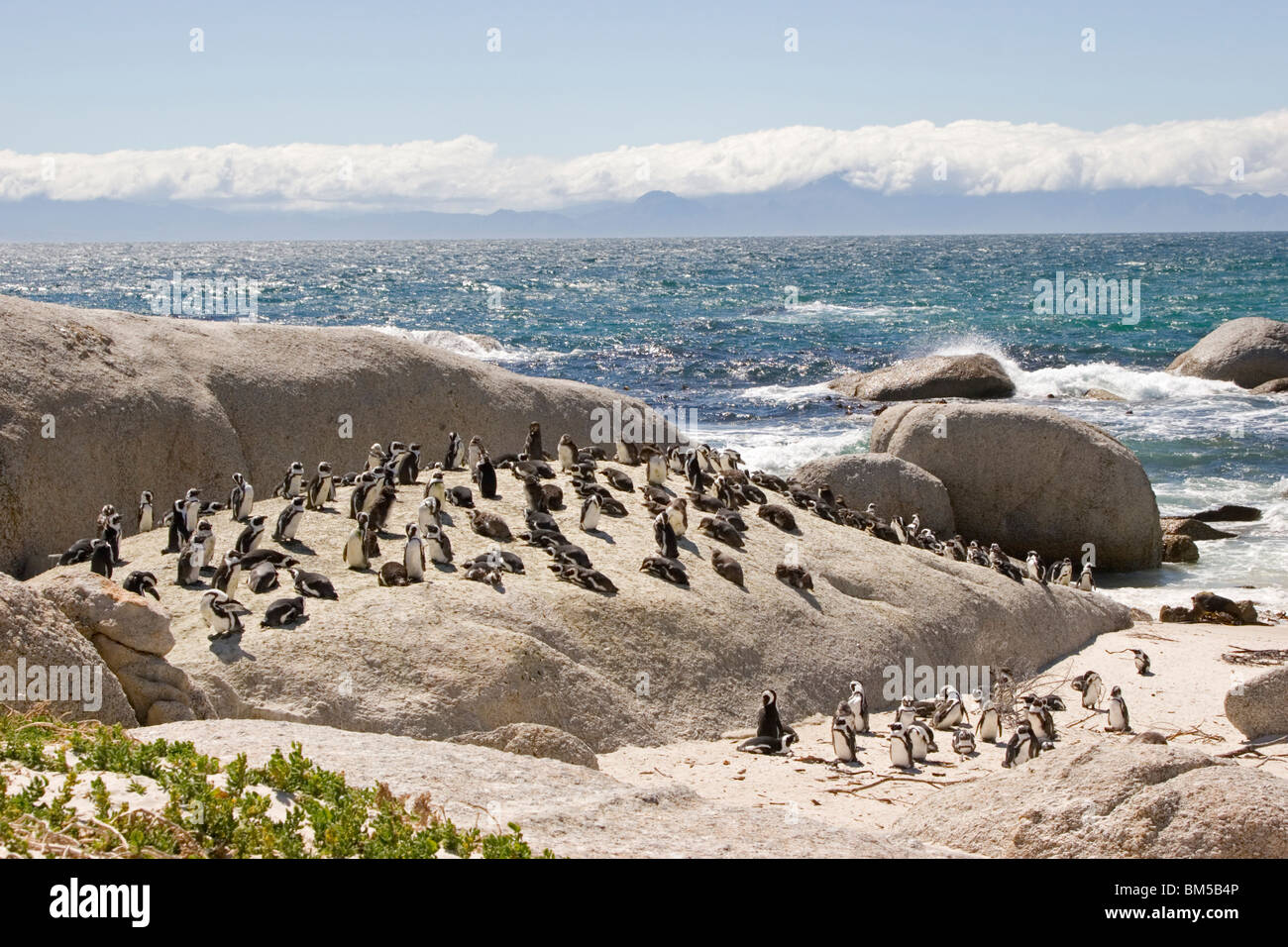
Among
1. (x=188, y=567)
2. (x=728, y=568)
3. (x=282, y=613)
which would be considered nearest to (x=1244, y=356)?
(x=728, y=568)

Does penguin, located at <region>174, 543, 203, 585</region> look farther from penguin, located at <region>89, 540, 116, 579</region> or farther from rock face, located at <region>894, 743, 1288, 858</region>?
rock face, located at <region>894, 743, 1288, 858</region>

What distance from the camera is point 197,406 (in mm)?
18062

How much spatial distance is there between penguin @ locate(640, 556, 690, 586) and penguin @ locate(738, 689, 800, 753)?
2084 mm

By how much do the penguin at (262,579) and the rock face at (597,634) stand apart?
0.09m

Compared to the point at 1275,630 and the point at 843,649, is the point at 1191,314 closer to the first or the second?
the point at 1275,630

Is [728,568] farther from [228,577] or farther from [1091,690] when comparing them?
[228,577]

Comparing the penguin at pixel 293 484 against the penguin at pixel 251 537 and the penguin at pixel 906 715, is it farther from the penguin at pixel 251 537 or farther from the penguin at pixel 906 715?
the penguin at pixel 906 715

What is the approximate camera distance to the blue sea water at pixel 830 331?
3197 cm

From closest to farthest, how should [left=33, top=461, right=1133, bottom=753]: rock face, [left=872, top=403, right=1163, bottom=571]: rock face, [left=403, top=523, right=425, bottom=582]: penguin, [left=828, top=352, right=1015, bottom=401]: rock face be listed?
1. [left=33, top=461, right=1133, bottom=753]: rock face
2. [left=403, top=523, right=425, bottom=582]: penguin
3. [left=872, top=403, right=1163, bottom=571]: rock face
4. [left=828, top=352, right=1015, bottom=401]: rock face

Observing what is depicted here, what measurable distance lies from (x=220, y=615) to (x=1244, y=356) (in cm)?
4062

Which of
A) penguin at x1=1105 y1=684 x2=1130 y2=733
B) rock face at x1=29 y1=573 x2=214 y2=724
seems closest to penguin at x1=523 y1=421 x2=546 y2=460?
penguin at x1=1105 y1=684 x2=1130 y2=733

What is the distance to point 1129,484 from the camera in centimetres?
2406

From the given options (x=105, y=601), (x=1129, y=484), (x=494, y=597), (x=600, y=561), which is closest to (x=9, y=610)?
(x=105, y=601)

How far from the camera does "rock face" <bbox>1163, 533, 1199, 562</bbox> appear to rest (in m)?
24.3
